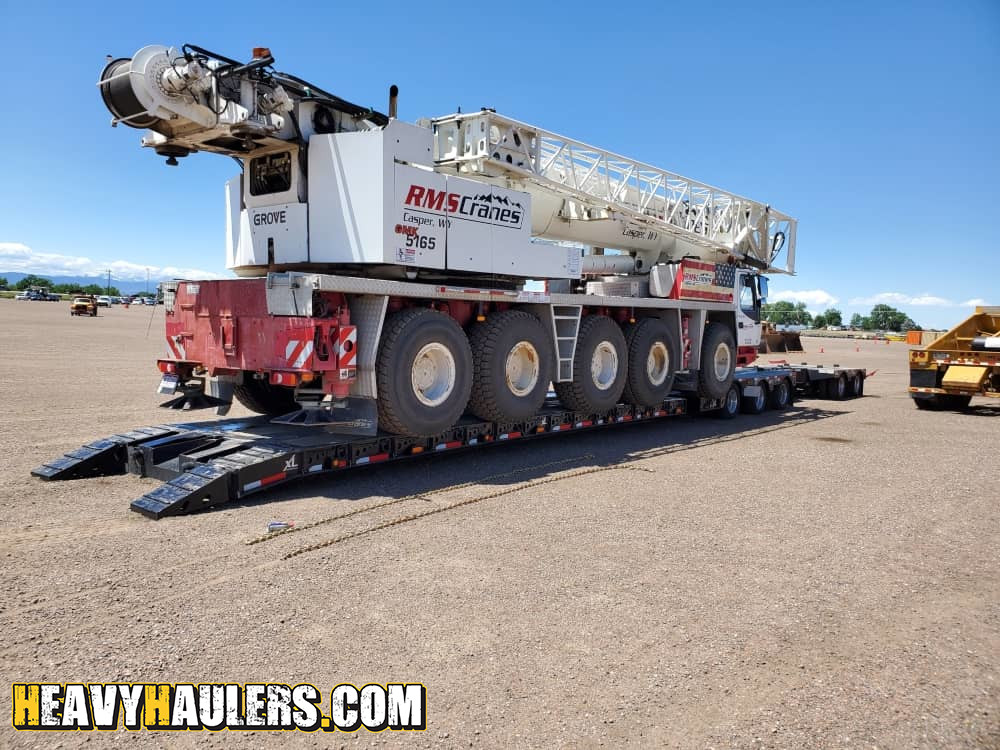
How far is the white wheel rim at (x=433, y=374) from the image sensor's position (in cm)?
793

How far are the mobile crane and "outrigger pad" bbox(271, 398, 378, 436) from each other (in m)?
0.02

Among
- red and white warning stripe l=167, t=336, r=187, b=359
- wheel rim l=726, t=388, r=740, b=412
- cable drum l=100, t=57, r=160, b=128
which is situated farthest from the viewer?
wheel rim l=726, t=388, r=740, b=412

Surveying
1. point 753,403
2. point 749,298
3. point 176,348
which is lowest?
point 753,403

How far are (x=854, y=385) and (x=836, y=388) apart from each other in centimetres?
92

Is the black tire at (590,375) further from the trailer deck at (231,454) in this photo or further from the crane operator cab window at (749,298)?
the crane operator cab window at (749,298)

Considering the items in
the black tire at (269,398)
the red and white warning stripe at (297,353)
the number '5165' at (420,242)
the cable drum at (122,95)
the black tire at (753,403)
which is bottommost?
the black tire at (753,403)

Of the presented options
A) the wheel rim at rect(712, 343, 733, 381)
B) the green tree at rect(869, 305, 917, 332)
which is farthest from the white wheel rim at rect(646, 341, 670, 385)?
the green tree at rect(869, 305, 917, 332)

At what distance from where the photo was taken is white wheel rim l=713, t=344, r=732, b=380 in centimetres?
Result: 1338

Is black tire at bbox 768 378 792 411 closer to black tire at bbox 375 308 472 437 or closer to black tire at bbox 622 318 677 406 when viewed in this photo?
black tire at bbox 622 318 677 406

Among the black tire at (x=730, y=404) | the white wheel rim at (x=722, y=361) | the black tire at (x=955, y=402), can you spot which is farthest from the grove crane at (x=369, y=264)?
the black tire at (x=955, y=402)

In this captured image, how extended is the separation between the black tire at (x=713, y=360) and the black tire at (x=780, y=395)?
2.07 m

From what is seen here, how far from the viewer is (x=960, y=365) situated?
1493cm

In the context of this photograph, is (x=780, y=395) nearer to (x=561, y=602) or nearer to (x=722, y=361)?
(x=722, y=361)

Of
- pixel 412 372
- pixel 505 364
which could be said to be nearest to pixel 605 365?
pixel 505 364
